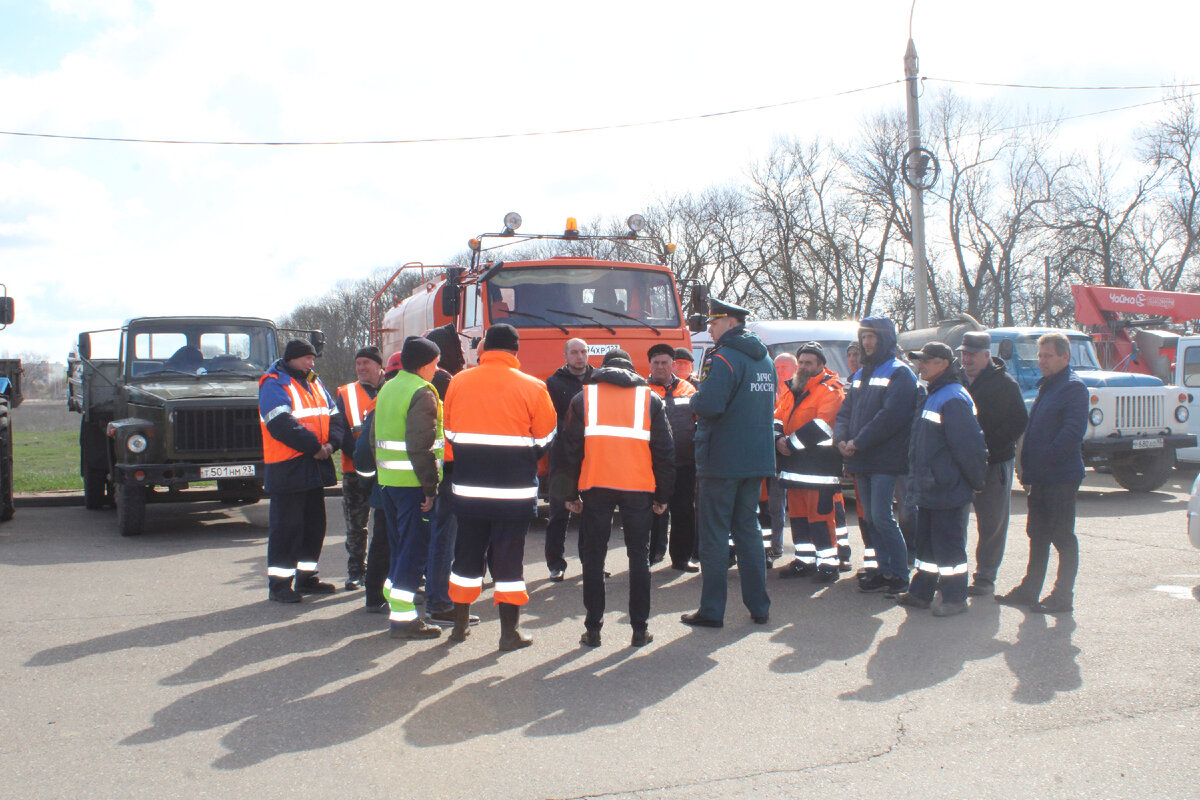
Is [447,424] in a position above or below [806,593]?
above

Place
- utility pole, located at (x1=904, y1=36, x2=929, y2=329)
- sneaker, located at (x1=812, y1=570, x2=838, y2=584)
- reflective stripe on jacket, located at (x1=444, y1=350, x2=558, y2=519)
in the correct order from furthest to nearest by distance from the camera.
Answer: utility pole, located at (x1=904, y1=36, x2=929, y2=329) → sneaker, located at (x1=812, y1=570, x2=838, y2=584) → reflective stripe on jacket, located at (x1=444, y1=350, x2=558, y2=519)

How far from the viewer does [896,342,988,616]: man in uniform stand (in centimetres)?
640

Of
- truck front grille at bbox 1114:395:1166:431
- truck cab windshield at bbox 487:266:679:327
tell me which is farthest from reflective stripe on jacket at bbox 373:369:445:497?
truck front grille at bbox 1114:395:1166:431

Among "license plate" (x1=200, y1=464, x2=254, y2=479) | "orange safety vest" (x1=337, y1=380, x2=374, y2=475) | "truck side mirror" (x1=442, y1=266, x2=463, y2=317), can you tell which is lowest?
"license plate" (x1=200, y1=464, x2=254, y2=479)

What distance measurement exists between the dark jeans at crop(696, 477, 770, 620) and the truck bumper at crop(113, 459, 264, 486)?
5.94m

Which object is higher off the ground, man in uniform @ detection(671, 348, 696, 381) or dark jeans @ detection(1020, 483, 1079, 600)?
man in uniform @ detection(671, 348, 696, 381)

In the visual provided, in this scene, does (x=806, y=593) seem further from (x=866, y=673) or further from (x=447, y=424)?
(x=447, y=424)

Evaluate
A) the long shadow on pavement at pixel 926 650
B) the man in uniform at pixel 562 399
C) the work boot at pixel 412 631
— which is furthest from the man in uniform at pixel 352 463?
the long shadow on pavement at pixel 926 650

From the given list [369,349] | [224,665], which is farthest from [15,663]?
[369,349]

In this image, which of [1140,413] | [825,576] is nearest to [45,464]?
[825,576]

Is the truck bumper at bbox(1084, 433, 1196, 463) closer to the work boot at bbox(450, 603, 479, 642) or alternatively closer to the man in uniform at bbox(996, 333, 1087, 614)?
the man in uniform at bbox(996, 333, 1087, 614)

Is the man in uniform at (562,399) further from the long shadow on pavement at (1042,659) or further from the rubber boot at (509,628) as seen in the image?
the long shadow on pavement at (1042,659)

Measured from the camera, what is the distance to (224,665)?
5.37 m

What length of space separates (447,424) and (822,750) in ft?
9.29
